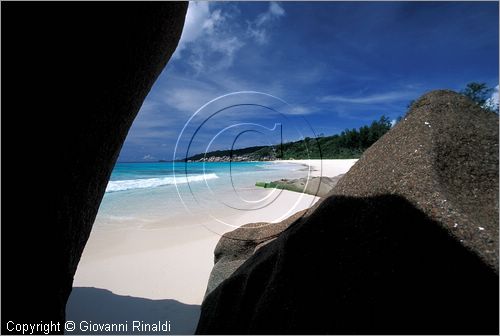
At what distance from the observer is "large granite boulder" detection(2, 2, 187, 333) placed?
160 cm

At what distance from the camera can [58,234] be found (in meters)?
2.09

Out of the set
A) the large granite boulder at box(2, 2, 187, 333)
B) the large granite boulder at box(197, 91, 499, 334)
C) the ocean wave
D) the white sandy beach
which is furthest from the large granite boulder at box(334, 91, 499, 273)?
the ocean wave

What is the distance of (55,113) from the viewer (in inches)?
68.9

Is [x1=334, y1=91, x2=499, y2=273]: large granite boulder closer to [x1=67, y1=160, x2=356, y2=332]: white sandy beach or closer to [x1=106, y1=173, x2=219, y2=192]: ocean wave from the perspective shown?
[x1=67, y1=160, x2=356, y2=332]: white sandy beach

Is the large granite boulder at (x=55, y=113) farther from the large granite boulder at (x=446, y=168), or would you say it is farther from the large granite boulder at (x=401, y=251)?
the large granite boulder at (x=446, y=168)

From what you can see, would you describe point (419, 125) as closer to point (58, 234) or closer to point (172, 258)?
point (58, 234)

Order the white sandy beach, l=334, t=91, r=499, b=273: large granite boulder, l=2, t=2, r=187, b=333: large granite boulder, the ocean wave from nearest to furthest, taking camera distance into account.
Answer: l=2, t=2, r=187, b=333: large granite boulder < l=334, t=91, r=499, b=273: large granite boulder < the white sandy beach < the ocean wave

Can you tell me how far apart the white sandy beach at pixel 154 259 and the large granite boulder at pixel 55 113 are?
7.81 feet

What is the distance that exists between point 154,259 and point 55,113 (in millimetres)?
5176

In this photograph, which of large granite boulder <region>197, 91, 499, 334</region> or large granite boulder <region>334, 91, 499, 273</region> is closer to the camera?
large granite boulder <region>197, 91, 499, 334</region>

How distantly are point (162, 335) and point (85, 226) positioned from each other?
1910 millimetres

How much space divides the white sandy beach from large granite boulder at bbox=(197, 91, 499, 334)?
50.9 inches

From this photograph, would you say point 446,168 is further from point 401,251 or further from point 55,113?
point 55,113

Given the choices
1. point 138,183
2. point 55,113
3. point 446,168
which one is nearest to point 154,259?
point 55,113
